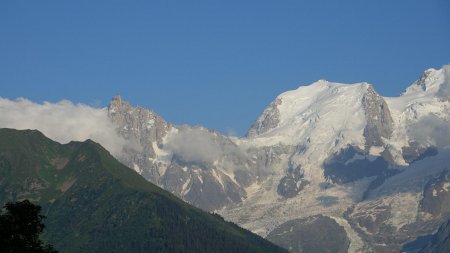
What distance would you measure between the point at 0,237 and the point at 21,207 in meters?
4.34

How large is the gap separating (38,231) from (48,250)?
110 inches

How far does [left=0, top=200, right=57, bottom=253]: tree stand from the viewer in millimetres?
102000

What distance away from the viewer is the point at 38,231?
103688mm

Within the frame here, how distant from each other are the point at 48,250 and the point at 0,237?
5.70 meters

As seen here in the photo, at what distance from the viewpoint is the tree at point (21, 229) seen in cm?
10200

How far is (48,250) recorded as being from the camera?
105375mm

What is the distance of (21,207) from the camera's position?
4129 inches

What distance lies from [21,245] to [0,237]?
2198 mm

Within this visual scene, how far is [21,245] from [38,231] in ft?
7.69

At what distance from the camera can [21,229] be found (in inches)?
4075

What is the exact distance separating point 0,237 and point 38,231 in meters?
3.90

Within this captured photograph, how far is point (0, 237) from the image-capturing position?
4008 inches

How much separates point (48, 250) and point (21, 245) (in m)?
3.84

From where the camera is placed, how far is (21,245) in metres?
102
